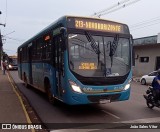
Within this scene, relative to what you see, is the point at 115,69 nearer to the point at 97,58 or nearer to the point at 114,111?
the point at 97,58

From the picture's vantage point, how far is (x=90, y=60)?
9.11 m

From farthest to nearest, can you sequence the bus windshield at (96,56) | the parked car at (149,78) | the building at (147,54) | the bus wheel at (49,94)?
the building at (147,54) < the parked car at (149,78) < the bus wheel at (49,94) < the bus windshield at (96,56)

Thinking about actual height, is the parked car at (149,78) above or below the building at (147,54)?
below

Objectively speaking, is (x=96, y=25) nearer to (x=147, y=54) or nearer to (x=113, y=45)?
(x=113, y=45)

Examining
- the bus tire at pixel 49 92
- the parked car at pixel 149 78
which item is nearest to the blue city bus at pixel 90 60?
the bus tire at pixel 49 92

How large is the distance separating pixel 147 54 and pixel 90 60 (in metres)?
28.2

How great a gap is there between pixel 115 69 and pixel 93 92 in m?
1.15

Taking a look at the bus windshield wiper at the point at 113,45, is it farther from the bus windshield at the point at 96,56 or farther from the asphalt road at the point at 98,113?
the asphalt road at the point at 98,113

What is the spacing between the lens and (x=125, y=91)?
9.68 meters

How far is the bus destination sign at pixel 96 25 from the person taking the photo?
9.25 m

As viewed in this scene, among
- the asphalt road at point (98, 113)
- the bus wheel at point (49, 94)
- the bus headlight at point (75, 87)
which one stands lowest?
the asphalt road at point (98, 113)

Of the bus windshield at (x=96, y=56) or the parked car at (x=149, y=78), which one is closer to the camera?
the bus windshield at (x=96, y=56)

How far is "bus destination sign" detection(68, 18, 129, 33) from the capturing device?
30.3ft

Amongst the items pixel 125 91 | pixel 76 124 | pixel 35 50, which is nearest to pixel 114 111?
pixel 125 91
